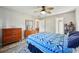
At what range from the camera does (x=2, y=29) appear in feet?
5.50

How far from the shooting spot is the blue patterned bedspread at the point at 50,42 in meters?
1.65

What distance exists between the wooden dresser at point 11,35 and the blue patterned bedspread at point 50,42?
0.19 m

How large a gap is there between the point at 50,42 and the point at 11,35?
0.67m

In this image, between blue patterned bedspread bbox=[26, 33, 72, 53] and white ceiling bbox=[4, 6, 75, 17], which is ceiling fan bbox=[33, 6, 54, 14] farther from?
blue patterned bedspread bbox=[26, 33, 72, 53]

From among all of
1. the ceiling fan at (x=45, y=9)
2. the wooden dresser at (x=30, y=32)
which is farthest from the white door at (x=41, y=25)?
the ceiling fan at (x=45, y=9)

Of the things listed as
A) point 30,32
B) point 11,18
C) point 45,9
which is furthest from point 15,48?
point 45,9

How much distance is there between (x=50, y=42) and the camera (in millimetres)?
1698

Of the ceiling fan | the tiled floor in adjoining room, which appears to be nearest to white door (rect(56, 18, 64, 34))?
the ceiling fan

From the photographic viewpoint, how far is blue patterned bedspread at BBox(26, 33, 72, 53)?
1.65 m

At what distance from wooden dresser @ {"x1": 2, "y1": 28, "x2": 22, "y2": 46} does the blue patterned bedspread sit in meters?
0.19
